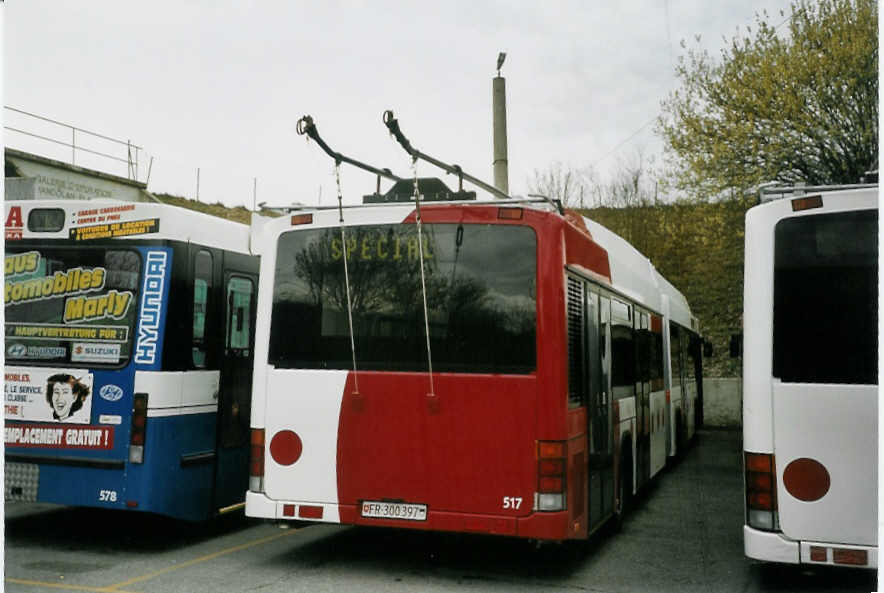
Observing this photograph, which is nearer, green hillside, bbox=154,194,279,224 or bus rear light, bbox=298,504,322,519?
bus rear light, bbox=298,504,322,519

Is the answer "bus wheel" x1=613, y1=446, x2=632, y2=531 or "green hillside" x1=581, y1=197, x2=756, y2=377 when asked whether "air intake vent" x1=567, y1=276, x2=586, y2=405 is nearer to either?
"bus wheel" x1=613, y1=446, x2=632, y2=531

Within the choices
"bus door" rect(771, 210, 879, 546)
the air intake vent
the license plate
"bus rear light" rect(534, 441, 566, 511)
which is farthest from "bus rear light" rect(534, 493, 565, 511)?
"bus door" rect(771, 210, 879, 546)

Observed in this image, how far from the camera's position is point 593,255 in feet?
26.7

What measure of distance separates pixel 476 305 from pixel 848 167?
14.2 m

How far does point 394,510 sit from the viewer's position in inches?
276

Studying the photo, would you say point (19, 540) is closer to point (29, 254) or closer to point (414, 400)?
point (29, 254)

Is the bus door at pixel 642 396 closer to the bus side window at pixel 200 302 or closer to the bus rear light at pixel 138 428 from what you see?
the bus side window at pixel 200 302

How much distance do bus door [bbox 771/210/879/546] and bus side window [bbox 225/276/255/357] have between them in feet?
15.9

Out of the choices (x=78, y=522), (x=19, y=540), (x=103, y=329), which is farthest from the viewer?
(x=78, y=522)

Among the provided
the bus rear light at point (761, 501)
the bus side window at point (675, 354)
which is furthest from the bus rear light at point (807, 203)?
the bus side window at point (675, 354)

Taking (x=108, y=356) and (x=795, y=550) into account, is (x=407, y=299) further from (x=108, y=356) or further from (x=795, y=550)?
(x=795, y=550)

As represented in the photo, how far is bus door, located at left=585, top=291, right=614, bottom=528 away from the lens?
7.71m

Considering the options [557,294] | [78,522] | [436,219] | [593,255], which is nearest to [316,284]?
[436,219]

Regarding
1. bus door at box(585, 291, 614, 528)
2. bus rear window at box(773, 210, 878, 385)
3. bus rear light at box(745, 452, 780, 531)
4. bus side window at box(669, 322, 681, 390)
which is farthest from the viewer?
bus side window at box(669, 322, 681, 390)
